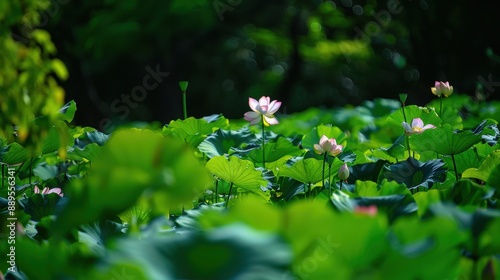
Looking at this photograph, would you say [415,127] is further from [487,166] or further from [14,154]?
[14,154]

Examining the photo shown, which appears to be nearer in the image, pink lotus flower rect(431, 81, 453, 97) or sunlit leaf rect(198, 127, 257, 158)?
sunlit leaf rect(198, 127, 257, 158)

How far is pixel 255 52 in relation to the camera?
56.9ft

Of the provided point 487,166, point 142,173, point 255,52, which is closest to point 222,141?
point 487,166

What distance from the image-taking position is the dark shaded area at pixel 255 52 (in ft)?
22.0

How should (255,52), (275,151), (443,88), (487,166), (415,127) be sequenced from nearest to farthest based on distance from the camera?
(487,166) < (415,127) < (275,151) < (443,88) < (255,52)

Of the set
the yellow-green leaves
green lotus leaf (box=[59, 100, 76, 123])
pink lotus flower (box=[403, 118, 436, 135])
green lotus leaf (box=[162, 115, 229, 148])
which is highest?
the yellow-green leaves

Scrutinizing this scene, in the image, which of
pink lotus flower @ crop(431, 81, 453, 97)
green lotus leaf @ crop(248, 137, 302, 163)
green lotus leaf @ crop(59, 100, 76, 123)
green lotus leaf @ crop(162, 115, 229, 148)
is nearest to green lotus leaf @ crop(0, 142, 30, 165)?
green lotus leaf @ crop(59, 100, 76, 123)

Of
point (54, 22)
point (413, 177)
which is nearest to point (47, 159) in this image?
point (413, 177)

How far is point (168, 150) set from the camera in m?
0.71

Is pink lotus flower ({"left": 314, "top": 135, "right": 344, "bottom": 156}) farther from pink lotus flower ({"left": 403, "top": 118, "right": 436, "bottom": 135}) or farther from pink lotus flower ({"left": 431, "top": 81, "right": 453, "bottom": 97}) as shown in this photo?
pink lotus flower ({"left": 431, "top": 81, "right": 453, "bottom": 97})

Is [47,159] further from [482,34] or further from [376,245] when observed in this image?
[482,34]

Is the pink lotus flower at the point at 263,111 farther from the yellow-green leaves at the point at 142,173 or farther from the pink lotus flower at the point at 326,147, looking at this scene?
the yellow-green leaves at the point at 142,173

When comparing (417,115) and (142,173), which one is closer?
(142,173)

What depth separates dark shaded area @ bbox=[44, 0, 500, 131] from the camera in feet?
22.0
